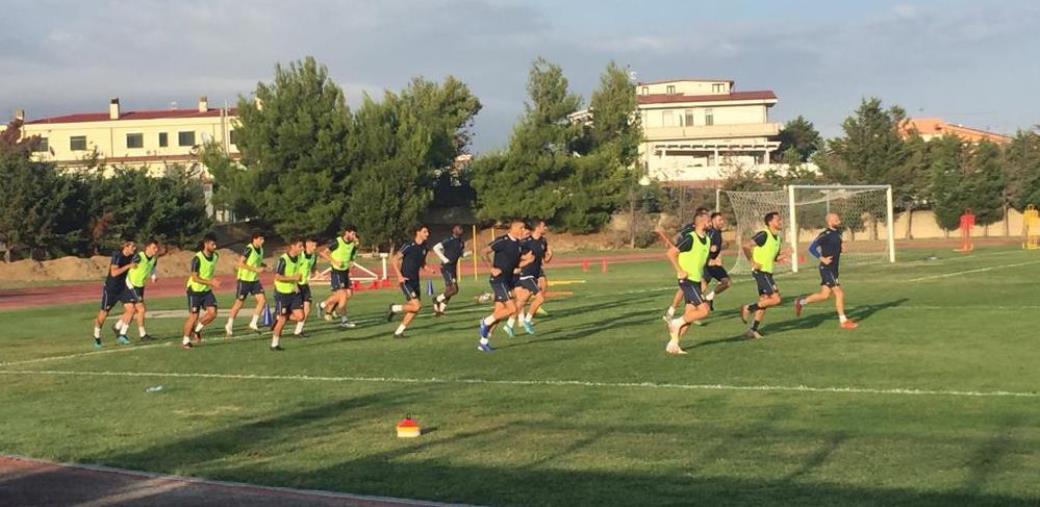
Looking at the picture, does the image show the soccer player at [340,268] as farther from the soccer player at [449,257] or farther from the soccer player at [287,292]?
the soccer player at [287,292]

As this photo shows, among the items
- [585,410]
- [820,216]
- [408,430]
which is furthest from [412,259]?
[820,216]

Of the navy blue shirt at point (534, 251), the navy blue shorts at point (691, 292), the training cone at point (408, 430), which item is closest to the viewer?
the training cone at point (408, 430)

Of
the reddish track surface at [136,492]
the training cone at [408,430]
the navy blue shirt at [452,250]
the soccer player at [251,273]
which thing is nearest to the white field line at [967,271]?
the navy blue shirt at [452,250]

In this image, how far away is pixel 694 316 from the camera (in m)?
16.3

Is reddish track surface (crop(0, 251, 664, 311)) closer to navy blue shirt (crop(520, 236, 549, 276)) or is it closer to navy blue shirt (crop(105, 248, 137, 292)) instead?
navy blue shirt (crop(105, 248, 137, 292))

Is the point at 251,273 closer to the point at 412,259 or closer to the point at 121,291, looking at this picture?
the point at 121,291

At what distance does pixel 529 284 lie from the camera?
1970 centimetres

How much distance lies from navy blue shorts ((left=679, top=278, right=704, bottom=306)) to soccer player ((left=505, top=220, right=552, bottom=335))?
10.1 feet

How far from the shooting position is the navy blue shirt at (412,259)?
824 inches

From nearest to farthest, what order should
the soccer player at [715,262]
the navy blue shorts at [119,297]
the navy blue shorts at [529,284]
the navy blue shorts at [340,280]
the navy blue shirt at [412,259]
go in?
the navy blue shorts at [529,284], the soccer player at [715,262], the navy blue shirt at [412,259], the navy blue shorts at [119,297], the navy blue shorts at [340,280]

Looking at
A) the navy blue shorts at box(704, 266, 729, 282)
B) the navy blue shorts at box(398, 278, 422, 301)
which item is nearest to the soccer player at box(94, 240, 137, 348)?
the navy blue shorts at box(398, 278, 422, 301)

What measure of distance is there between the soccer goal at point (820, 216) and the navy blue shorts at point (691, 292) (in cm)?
2195

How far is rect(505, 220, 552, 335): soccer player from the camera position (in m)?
19.5

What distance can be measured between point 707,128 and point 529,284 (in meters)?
81.6
